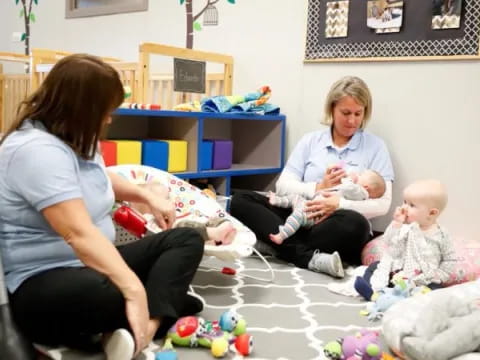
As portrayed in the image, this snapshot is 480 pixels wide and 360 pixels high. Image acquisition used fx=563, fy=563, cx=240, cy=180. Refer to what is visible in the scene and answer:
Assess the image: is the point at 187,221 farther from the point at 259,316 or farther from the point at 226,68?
the point at 226,68

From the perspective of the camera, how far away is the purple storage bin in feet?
9.11

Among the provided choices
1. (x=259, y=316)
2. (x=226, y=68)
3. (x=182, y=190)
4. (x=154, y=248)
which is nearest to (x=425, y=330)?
(x=259, y=316)

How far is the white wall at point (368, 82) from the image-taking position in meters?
2.50

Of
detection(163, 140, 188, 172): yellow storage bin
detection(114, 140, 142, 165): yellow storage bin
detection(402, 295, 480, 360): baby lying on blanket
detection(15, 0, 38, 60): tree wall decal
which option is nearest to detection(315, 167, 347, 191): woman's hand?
detection(163, 140, 188, 172): yellow storage bin

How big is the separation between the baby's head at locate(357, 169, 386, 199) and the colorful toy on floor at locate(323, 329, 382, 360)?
3.12ft

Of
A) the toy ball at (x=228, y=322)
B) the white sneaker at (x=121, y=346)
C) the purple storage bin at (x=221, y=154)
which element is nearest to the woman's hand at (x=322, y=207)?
the purple storage bin at (x=221, y=154)

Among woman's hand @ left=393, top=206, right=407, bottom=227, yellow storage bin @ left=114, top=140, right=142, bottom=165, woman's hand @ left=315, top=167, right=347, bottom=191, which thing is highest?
yellow storage bin @ left=114, top=140, right=142, bottom=165

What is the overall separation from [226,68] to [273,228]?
122 centimetres

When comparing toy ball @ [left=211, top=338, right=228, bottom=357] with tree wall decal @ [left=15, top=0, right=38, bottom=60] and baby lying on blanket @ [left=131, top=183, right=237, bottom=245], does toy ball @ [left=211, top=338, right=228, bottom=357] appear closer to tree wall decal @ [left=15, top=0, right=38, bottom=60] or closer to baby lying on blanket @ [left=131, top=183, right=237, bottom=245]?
baby lying on blanket @ [left=131, top=183, right=237, bottom=245]

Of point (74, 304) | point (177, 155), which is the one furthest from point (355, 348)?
point (177, 155)

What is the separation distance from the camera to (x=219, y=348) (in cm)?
139

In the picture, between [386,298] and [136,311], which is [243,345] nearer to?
[136,311]

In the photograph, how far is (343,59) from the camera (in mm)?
2754

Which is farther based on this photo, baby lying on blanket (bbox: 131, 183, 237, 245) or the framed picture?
the framed picture
